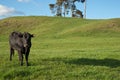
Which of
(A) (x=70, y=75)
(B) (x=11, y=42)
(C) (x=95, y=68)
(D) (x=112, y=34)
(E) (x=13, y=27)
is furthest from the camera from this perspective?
(E) (x=13, y=27)

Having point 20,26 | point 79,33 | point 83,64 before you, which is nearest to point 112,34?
point 79,33

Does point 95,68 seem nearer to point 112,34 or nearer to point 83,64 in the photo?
point 83,64

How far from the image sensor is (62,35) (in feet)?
176

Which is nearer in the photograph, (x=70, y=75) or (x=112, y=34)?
(x=70, y=75)

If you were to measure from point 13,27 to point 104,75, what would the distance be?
174ft

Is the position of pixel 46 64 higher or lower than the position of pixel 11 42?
lower

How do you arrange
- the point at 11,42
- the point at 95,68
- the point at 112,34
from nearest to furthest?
1. the point at 95,68
2. the point at 11,42
3. the point at 112,34

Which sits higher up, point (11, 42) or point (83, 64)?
point (11, 42)

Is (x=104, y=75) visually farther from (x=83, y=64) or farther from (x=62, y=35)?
(x=62, y=35)

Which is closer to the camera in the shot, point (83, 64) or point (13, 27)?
point (83, 64)

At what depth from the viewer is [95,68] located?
16719mm

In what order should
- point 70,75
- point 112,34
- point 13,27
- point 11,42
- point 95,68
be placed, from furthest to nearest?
point 13,27 < point 112,34 < point 11,42 < point 95,68 < point 70,75

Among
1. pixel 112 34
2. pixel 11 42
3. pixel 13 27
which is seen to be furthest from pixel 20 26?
pixel 11 42

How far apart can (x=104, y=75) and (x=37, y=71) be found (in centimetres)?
329
